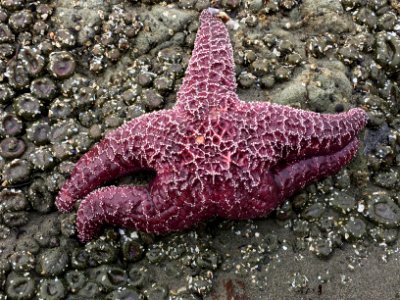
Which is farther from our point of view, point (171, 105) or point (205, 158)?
point (171, 105)

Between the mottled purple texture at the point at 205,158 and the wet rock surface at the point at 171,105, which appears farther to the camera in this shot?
the wet rock surface at the point at 171,105

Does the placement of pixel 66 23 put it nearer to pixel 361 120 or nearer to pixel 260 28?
pixel 260 28

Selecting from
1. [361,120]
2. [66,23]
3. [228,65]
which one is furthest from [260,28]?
[66,23]

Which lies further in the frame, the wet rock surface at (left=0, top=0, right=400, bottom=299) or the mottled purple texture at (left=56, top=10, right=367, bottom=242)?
the wet rock surface at (left=0, top=0, right=400, bottom=299)
